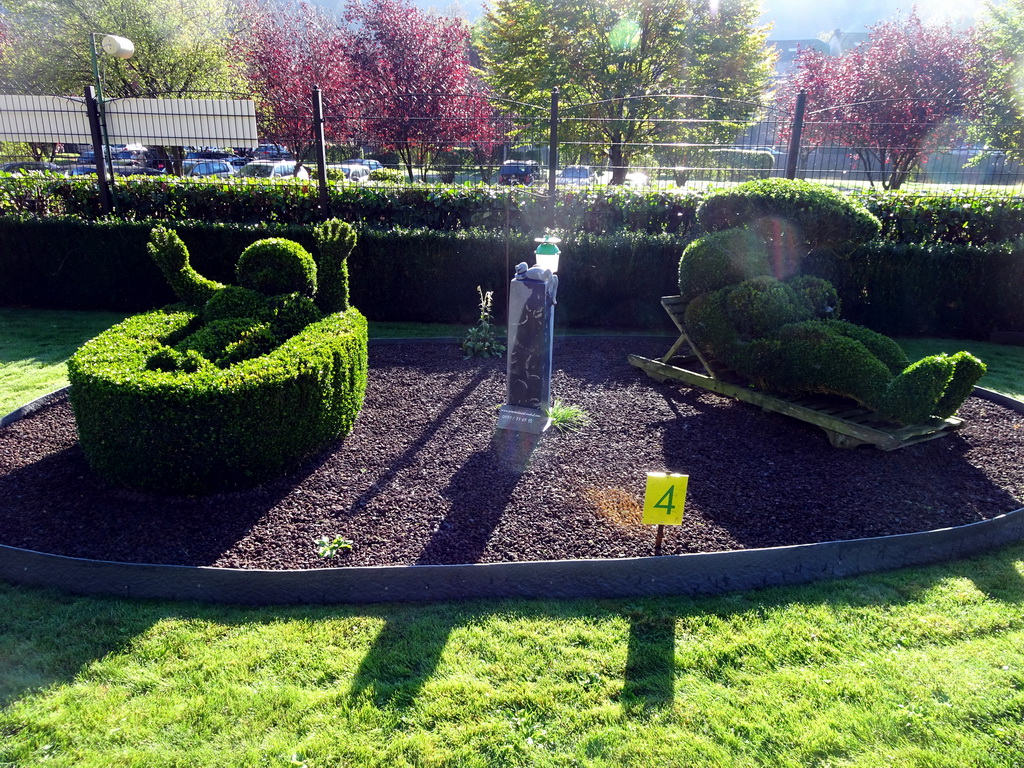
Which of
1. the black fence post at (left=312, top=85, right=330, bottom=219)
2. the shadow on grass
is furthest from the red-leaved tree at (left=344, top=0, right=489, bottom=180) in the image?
the shadow on grass

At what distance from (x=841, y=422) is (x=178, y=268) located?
5.95m

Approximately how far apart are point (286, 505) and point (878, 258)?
8061mm

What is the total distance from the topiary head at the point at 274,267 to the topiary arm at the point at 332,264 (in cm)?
24

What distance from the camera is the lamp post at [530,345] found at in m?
5.49

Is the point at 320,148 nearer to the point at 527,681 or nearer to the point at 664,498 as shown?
the point at 664,498

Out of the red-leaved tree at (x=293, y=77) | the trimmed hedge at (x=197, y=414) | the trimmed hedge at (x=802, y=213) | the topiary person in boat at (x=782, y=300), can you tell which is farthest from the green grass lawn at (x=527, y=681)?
the red-leaved tree at (x=293, y=77)

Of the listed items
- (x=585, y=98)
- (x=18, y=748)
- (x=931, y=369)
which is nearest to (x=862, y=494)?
(x=931, y=369)

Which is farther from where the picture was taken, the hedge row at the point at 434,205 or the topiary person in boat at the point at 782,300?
the hedge row at the point at 434,205

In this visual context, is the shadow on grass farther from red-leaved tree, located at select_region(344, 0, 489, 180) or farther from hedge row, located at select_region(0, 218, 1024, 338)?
red-leaved tree, located at select_region(344, 0, 489, 180)

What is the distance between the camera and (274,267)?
592cm

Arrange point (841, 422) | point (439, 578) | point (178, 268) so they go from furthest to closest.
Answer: point (178, 268)
point (841, 422)
point (439, 578)

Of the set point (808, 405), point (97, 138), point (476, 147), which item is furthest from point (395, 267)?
point (808, 405)

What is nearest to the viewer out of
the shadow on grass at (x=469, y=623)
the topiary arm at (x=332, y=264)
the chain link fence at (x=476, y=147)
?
the shadow on grass at (x=469, y=623)

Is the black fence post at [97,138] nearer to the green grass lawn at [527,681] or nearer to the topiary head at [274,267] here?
the topiary head at [274,267]
